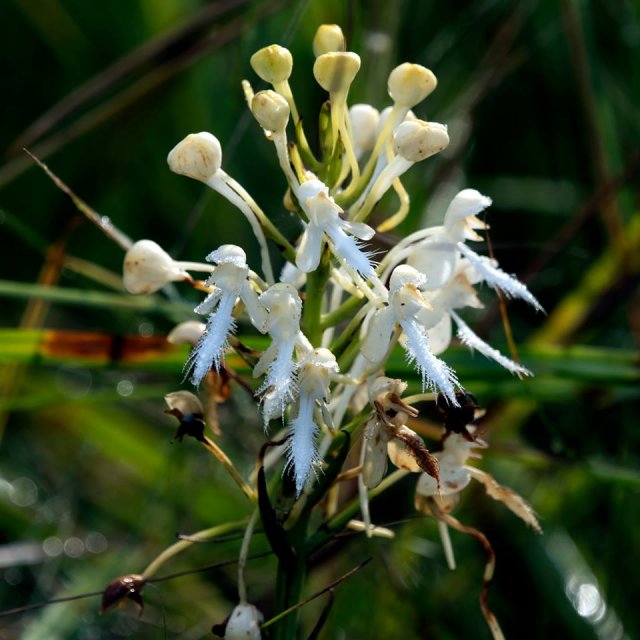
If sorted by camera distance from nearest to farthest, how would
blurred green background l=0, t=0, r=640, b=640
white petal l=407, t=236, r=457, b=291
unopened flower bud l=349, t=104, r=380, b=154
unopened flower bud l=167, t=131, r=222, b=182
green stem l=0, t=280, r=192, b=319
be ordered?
unopened flower bud l=167, t=131, r=222, b=182 < white petal l=407, t=236, r=457, b=291 < unopened flower bud l=349, t=104, r=380, b=154 < green stem l=0, t=280, r=192, b=319 < blurred green background l=0, t=0, r=640, b=640

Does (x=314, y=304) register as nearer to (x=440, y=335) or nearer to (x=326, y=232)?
(x=326, y=232)

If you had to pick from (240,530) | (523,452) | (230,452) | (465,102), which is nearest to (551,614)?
(523,452)

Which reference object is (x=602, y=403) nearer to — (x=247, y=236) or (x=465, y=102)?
(x=465, y=102)

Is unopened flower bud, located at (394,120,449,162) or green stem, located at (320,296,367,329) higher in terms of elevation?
unopened flower bud, located at (394,120,449,162)

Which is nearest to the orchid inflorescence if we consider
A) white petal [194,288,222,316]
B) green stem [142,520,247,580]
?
white petal [194,288,222,316]

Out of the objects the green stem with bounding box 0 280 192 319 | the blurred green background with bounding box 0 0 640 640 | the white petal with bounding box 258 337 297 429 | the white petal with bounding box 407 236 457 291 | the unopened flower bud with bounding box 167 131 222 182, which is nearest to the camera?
the white petal with bounding box 258 337 297 429

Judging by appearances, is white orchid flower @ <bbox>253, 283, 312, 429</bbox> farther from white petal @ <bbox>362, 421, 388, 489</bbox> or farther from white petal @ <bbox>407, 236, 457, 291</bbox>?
white petal @ <bbox>407, 236, 457, 291</bbox>
